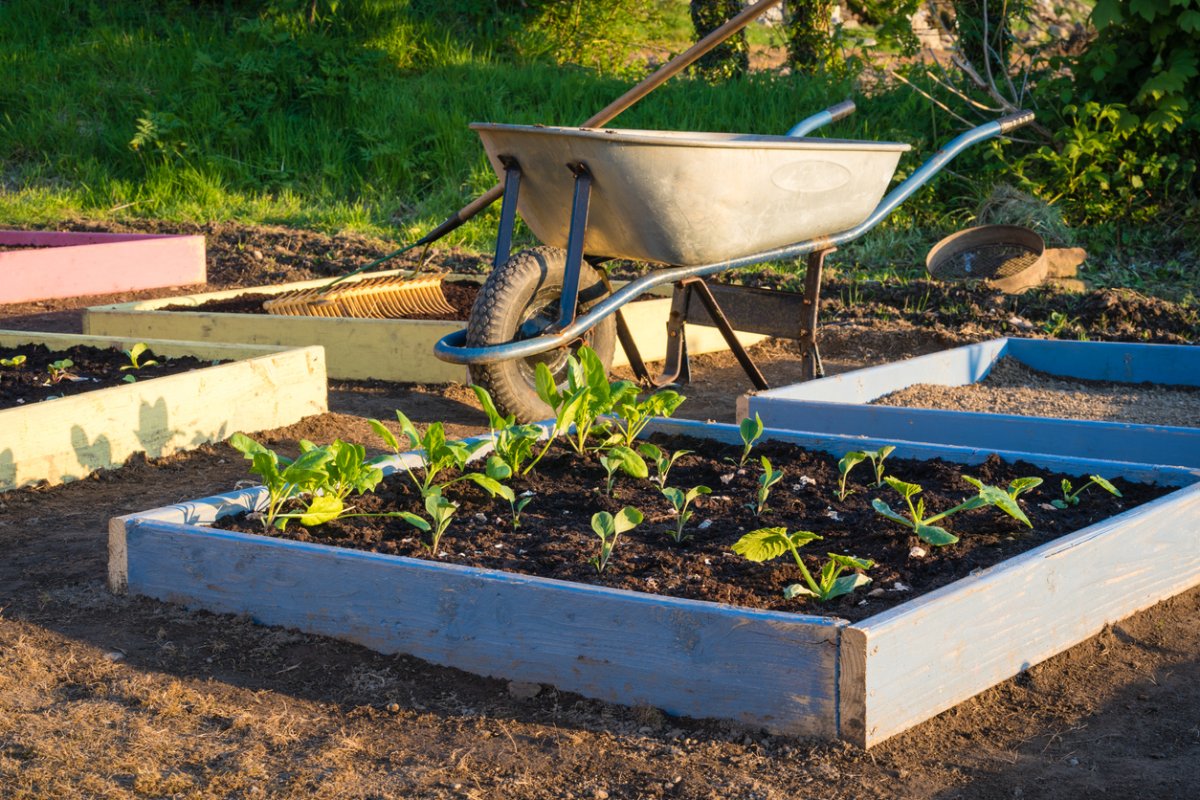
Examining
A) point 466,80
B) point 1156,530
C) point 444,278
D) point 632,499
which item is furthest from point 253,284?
point 1156,530

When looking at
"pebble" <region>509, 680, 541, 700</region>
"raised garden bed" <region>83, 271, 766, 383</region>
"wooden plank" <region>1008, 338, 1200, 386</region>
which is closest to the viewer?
"pebble" <region>509, 680, 541, 700</region>

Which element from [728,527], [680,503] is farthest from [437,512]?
[728,527]

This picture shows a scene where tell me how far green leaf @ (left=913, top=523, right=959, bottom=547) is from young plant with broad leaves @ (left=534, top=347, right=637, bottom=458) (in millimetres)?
865

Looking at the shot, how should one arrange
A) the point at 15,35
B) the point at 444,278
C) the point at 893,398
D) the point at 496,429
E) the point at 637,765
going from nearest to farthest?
the point at 637,765 < the point at 496,429 < the point at 893,398 < the point at 444,278 < the point at 15,35

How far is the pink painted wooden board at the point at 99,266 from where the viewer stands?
21.4ft

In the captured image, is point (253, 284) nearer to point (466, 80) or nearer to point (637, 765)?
point (466, 80)

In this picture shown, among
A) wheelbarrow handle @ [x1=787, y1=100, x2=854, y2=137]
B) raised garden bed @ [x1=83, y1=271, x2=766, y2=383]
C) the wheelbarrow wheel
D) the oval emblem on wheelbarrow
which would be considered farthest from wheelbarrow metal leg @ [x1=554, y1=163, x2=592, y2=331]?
wheelbarrow handle @ [x1=787, y1=100, x2=854, y2=137]

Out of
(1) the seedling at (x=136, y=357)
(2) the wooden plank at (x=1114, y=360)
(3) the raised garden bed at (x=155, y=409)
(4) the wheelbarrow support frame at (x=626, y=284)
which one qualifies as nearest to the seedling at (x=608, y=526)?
(4) the wheelbarrow support frame at (x=626, y=284)

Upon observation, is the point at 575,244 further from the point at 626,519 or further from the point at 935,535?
the point at 935,535

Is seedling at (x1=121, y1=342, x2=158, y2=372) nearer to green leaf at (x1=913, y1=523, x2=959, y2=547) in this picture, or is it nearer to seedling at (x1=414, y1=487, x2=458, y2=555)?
seedling at (x1=414, y1=487, x2=458, y2=555)

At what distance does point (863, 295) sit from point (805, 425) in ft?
9.68

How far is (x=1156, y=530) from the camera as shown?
253 cm

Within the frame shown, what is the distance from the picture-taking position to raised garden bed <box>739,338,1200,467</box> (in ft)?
10.8

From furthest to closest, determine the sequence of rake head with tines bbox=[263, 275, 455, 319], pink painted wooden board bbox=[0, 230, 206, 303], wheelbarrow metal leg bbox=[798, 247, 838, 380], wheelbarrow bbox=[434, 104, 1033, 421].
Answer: pink painted wooden board bbox=[0, 230, 206, 303] → rake head with tines bbox=[263, 275, 455, 319] → wheelbarrow metal leg bbox=[798, 247, 838, 380] → wheelbarrow bbox=[434, 104, 1033, 421]
